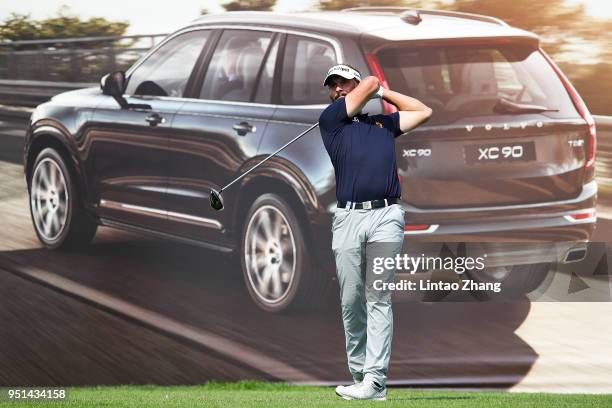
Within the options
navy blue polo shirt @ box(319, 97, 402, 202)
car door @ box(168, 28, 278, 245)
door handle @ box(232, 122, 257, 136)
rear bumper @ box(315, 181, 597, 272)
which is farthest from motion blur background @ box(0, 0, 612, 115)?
navy blue polo shirt @ box(319, 97, 402, 202)

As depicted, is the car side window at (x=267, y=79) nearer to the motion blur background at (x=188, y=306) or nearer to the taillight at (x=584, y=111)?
the motion blur background at (x=188, y=306)

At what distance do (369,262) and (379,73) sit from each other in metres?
1.31

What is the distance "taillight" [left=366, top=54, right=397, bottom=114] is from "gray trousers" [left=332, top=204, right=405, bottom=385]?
0.88m

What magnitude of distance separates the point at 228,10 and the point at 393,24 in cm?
117

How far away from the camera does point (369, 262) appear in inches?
268

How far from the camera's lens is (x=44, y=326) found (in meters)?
8.41

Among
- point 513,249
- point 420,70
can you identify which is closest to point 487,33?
point 420,70

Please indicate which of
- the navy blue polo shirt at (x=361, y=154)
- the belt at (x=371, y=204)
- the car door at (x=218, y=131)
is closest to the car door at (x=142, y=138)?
the car door at (x=218, y=131)

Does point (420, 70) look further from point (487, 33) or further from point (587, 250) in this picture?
point (587, 250)

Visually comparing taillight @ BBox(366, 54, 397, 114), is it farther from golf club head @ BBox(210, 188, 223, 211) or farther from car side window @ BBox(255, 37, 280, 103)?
golf club head @ BBox(210, 188, 223, 211)

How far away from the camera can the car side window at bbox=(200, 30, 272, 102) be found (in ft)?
26.8

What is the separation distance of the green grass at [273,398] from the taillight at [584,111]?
1432 millimetres

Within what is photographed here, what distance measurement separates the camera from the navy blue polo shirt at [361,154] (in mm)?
6660

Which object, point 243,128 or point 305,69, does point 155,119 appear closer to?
point 243,128
